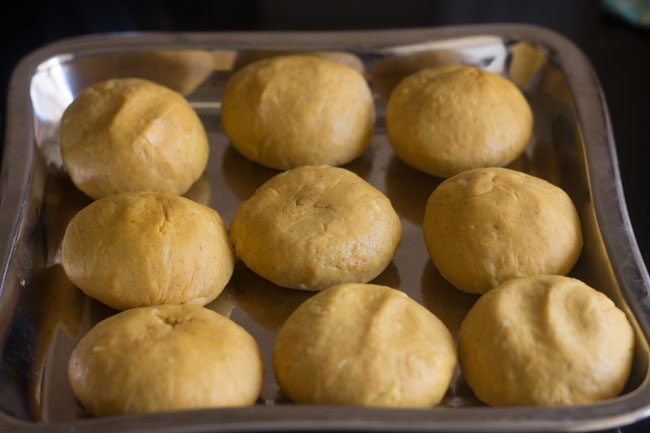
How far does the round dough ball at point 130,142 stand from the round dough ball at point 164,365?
0.50 metres

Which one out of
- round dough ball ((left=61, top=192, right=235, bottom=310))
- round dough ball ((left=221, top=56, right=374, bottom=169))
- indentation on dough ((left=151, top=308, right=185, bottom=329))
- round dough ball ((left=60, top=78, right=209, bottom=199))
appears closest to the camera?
indentation on dough ((left=151, top=308, right=185, bottom=329))

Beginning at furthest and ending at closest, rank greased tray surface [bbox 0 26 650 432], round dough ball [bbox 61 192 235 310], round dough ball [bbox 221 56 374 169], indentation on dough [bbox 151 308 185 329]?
round dough ball [bbox 221 56 374 169] → round dough ball [bbox 61 192 235 310] → indentation on dough [bbox 151 308 185 329] → greased tray surface [bbox 0 26 650 432]

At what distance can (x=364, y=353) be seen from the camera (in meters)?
1.41

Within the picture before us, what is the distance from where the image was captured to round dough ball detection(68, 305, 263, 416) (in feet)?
4.52

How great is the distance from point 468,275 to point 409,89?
0.61m

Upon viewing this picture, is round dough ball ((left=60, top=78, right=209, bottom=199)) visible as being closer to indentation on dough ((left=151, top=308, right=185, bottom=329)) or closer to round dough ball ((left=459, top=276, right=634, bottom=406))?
indentation on dough ((left=151, top=308, right=185, bottom=329))

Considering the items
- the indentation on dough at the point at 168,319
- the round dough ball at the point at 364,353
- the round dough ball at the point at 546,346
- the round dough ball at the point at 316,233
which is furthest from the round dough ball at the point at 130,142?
the round dough ball at the point at 546,346

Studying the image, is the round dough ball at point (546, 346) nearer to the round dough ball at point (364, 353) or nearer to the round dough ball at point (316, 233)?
the round dough ball at point (364, 353)

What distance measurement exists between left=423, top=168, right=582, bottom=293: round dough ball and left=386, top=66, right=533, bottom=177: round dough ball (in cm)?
19

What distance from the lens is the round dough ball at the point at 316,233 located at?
5.57 ft

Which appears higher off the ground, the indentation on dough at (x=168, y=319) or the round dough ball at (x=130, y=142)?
the round dough ball at (x=130, y=142)

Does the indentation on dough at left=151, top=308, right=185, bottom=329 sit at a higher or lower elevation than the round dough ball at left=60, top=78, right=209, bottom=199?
lower

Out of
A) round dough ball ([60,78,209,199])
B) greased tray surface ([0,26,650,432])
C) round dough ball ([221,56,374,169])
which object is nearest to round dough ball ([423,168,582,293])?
greased tray surface ([0,26,650,432])

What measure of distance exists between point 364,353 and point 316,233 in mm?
369
